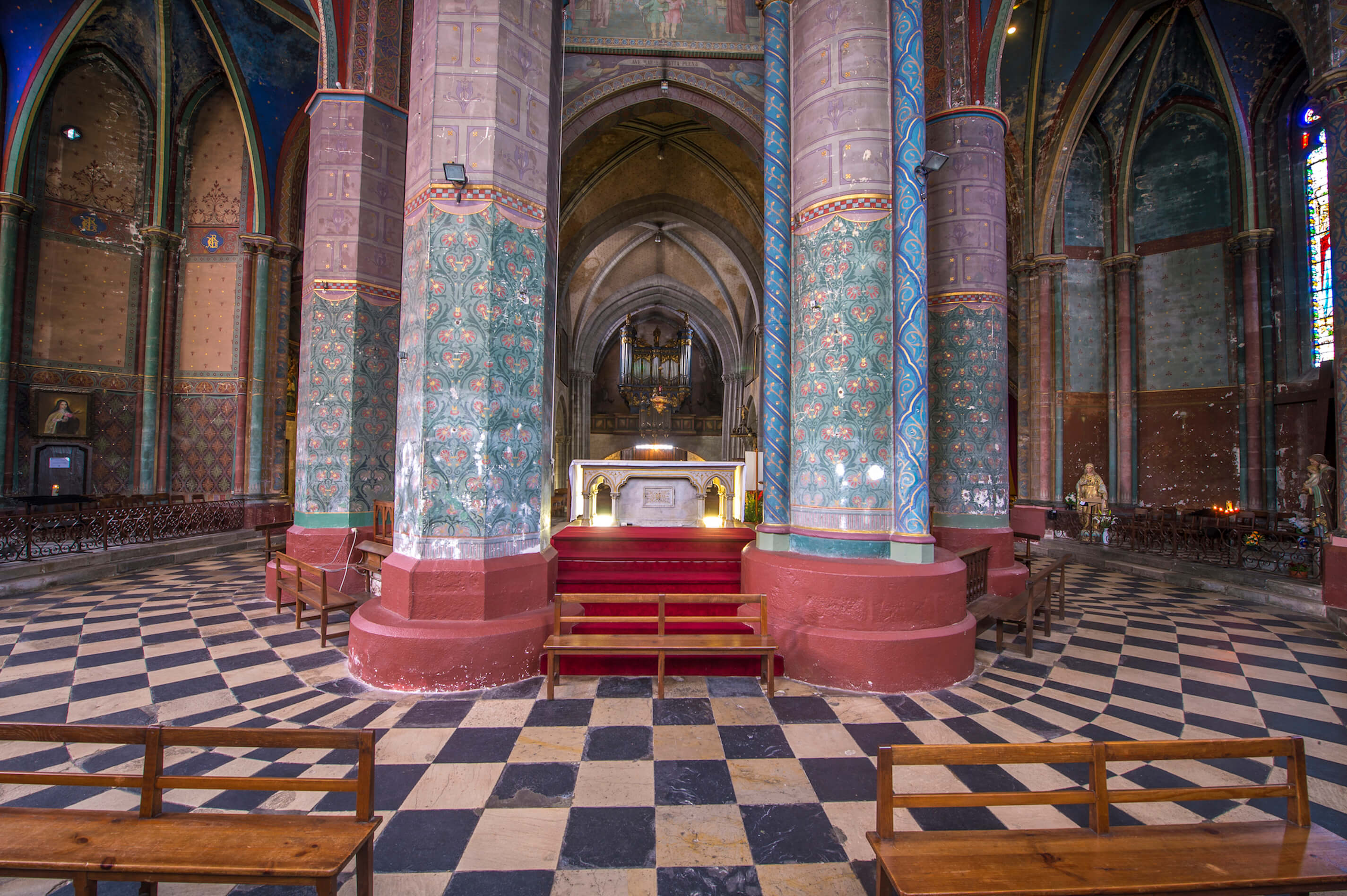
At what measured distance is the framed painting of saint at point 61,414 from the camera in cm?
1109

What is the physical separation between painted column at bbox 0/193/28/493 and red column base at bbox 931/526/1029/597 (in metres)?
16.3

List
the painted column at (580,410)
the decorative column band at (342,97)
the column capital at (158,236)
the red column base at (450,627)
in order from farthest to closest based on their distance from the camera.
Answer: the painted column at (580,410), the column capital at (158,236), the decorative column band at (342,97), the red column base at (450,627)

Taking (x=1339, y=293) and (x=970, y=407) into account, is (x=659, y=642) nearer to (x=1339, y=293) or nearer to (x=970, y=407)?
(x=970, y=407)

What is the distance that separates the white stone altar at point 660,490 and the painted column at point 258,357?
8.22m

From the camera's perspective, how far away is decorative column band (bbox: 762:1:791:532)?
5.48 m

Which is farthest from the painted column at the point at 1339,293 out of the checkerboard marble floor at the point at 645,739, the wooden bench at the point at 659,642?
the wooden bench at the point at 659,642

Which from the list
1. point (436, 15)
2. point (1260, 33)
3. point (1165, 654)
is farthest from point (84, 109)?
point (1260, 33)

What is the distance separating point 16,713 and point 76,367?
1168 centimetres

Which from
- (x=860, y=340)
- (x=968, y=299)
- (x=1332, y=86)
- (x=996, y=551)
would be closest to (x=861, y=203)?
(x=860, y=340)

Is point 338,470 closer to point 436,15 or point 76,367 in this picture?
point 436,15

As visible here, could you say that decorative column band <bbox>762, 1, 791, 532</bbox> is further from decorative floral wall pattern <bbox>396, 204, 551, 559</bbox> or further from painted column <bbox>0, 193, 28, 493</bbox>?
painted column <bbox>0, 193, 28, 493</bbox>

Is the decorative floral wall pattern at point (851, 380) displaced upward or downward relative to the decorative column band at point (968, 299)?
downward

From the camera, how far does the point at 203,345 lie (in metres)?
12.8

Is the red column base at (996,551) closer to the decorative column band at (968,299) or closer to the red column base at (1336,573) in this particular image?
the decorative column band at (968,299)
